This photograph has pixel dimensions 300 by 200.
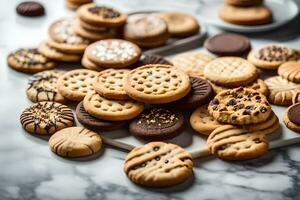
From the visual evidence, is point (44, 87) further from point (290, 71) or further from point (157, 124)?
point (290, 71)

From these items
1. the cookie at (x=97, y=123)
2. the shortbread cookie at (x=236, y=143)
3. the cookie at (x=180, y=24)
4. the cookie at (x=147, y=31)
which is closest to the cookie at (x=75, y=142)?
the cookie at (x=97, y=123)

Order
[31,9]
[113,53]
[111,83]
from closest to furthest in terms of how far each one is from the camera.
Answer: [111,83] → [113,53] → [31,9]

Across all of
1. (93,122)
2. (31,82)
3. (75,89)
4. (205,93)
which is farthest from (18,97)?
(205,93)

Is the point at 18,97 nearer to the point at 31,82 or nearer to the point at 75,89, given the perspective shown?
the point at 31,82

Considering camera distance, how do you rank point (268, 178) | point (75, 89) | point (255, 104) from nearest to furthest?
1. point (268, 178)
2. point (255, 104)
3. point (75, 89)

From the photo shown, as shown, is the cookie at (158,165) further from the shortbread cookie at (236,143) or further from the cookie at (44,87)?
the cookie at (44,87)

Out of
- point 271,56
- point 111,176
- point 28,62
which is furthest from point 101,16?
point 111,176
